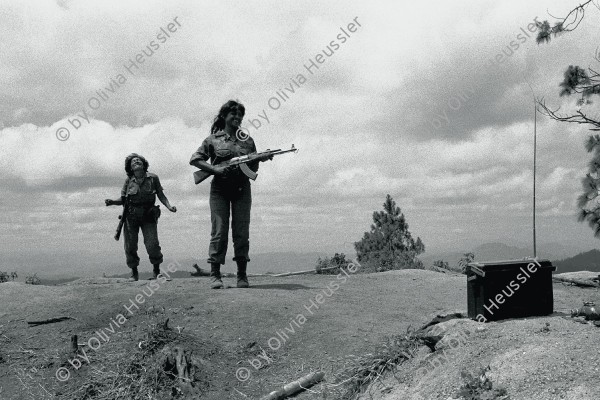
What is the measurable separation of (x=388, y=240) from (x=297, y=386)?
14867 mm

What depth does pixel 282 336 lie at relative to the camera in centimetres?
642

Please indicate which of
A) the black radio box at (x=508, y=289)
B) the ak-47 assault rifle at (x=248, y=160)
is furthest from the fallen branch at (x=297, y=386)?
the ak-47 assault rifle at (x=248, y=160)

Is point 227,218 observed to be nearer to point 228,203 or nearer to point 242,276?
point 228,203

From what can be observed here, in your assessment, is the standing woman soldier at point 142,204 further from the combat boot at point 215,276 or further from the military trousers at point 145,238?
the combat boot at point 215,276

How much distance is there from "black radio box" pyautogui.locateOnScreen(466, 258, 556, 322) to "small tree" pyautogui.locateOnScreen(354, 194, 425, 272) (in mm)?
12868

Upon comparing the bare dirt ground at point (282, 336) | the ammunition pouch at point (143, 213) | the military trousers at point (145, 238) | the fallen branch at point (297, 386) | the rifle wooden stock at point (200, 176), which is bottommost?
the fallen branch at point (297, 386)

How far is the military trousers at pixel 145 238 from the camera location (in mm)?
10453

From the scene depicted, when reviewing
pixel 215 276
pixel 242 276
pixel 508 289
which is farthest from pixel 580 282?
pixel 215 276

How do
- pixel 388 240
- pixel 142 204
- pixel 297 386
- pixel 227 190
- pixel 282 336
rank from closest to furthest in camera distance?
pixel 297 386, pixel 282 336, pixel 227 190, pixel 142 204, pixel 388 240

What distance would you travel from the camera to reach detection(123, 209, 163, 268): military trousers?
10453 millimetres

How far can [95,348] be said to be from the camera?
6.23 metres

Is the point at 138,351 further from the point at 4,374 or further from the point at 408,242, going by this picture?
the point at 408,242

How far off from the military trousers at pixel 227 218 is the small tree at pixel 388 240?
35.3 feet

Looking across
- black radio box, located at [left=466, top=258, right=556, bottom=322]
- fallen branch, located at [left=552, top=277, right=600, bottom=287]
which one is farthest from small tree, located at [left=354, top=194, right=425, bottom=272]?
black radio box, located at [left=466, top=258, right=556, bottom=322]
